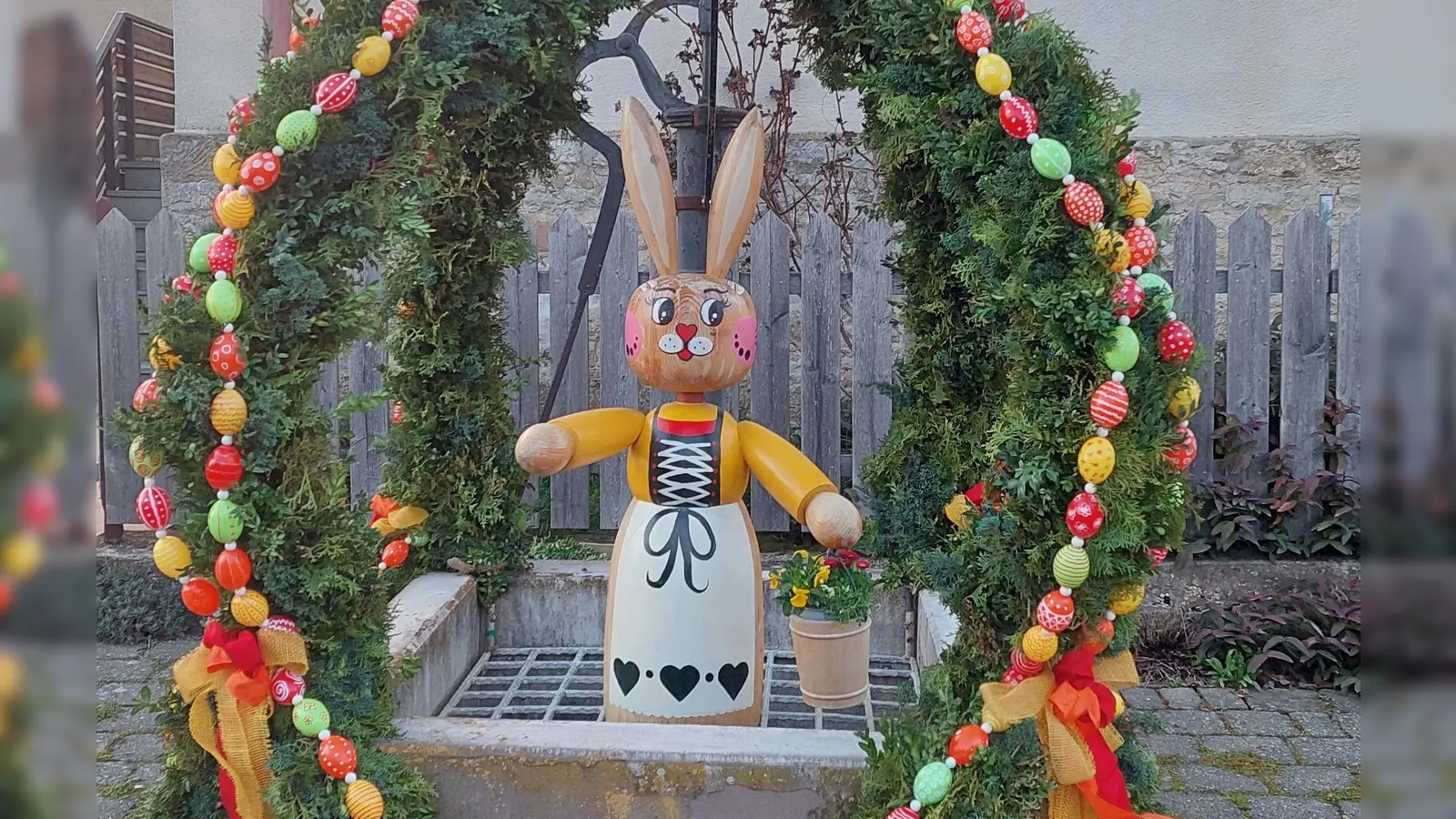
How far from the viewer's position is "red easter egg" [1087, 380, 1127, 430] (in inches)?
69.8

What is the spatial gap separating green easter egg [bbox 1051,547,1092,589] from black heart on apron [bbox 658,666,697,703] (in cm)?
95

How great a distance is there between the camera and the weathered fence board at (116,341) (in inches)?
193

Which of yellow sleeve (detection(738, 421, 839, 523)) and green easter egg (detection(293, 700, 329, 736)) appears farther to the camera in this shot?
yellow sleeve (detection(738, 421, 839, 523))

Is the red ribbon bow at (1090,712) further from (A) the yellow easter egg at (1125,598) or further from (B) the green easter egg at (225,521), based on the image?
(B) the green easter egg at (225,521)

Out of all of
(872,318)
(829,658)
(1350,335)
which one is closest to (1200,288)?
(1350,335)

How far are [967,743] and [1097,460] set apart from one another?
576 mm

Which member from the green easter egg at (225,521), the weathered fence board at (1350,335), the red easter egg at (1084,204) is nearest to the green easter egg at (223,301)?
the green easter egg at (225,521)

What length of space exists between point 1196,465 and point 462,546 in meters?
3.25

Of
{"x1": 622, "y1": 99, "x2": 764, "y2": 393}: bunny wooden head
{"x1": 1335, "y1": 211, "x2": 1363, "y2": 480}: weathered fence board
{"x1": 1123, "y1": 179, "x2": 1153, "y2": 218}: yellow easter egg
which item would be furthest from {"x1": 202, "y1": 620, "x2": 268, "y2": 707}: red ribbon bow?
{"x1": 1335, "y1": 211, "x2": 1363, "y2": 480}: weathered fence board

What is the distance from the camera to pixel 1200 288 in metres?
4.61

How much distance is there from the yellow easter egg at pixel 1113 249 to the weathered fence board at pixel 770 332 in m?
2.94
